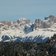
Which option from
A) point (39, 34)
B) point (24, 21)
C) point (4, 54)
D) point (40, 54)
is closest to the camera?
point (4, 54)

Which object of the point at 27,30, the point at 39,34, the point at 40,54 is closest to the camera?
the point at 40,54

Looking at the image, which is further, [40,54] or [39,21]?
[39,21]

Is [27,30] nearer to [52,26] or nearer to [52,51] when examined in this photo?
[52,26]

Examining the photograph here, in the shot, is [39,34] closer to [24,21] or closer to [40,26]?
[40,26]

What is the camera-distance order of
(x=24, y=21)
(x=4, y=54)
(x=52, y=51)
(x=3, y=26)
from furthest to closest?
(x=24, y=21)
(x=3, y=26)
(x=52, y=51)
(x=4, y=54)

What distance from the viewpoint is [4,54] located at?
50.9 meters

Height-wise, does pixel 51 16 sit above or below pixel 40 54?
below

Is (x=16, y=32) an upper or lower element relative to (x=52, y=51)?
lower

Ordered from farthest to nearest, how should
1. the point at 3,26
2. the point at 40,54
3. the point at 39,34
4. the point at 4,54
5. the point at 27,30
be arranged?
1. the point at 3,26
2. the point at 27,30
3. the point at 39,34
4. the point at 40,54
5. the point at 4,54

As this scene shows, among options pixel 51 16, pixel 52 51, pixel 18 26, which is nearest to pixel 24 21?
pixel 18 26

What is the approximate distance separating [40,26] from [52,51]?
3348 inches

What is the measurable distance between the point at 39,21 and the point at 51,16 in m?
9.40

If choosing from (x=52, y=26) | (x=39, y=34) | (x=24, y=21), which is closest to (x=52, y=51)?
(x=39, y=34)

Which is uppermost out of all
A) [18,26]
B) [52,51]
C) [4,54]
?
[4,54]
